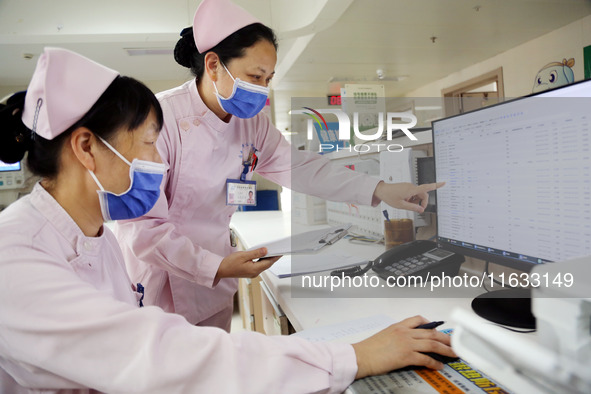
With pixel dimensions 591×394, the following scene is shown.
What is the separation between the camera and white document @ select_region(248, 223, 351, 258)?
104 centimetres

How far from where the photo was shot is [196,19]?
1.18 metres

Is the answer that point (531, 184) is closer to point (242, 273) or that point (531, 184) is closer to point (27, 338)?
point (242, 273)

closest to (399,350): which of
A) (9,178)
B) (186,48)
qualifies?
(186,48)

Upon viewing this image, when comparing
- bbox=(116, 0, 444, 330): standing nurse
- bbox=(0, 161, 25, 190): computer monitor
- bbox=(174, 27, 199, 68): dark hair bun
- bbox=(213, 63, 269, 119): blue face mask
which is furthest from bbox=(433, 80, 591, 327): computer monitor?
bbox=(0, 161, 25, 190): computer monitor

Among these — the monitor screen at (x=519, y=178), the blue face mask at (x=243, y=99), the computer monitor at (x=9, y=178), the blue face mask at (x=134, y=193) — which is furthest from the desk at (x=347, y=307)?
the computer monitor at (x=9, y=178)

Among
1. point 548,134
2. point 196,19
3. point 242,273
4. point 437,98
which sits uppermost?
point 437,98

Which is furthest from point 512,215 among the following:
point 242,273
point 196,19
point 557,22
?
point 557,22

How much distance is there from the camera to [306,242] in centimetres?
112

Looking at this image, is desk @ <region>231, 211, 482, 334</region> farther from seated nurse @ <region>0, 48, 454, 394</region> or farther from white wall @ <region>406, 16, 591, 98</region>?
white wall @ <region>406, 16, 591, 98</region>

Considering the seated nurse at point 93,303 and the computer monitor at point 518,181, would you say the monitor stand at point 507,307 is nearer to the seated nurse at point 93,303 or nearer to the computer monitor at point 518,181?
the computer monitor at point 518,181

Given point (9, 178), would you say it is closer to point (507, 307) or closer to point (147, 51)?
point (147, 51)

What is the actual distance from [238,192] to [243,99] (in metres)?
0.31

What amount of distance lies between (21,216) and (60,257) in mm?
94

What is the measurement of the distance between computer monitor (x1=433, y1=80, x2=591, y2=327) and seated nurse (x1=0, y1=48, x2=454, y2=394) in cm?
28
